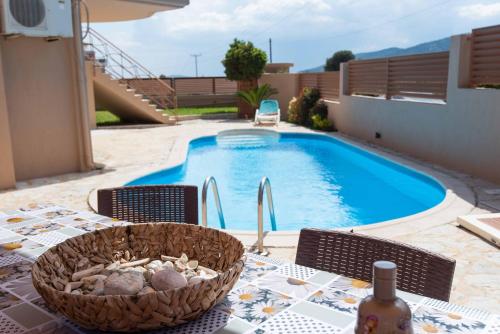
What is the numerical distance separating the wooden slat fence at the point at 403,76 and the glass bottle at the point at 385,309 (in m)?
8.49

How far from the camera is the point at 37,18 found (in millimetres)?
6973

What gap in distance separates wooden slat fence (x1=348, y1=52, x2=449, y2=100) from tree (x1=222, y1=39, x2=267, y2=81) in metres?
4.78

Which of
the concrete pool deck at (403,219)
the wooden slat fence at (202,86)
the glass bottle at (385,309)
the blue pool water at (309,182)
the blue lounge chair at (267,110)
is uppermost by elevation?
the wooden slat fence at (202,86)

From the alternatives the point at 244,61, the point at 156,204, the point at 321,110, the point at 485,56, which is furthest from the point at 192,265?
the point at 244,61

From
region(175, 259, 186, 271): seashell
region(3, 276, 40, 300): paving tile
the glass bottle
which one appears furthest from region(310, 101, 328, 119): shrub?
the glass bottle

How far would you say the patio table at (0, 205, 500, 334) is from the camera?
1.28 meters

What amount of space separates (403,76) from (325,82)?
16.3 ft

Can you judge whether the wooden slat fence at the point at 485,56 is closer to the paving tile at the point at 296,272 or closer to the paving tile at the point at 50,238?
the paving tile at the point at 296,272

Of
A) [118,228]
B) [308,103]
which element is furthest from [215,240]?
[308,103]

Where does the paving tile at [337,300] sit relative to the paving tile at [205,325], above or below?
below

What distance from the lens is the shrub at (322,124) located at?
13695 mm

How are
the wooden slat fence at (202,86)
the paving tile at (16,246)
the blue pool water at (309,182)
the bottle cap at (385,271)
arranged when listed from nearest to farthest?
the bottle cap at (385,271)
the paving tile at (16,246)
the blue pool water at (309,182)
the wooden slat fence at (202,86)

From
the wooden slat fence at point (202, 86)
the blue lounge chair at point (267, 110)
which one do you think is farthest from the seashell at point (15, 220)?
the wooden slat fence at point (202, 86)

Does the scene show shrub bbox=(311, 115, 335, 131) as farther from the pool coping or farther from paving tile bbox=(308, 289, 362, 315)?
paving tile bbox=(308, 289, 362, 315)
